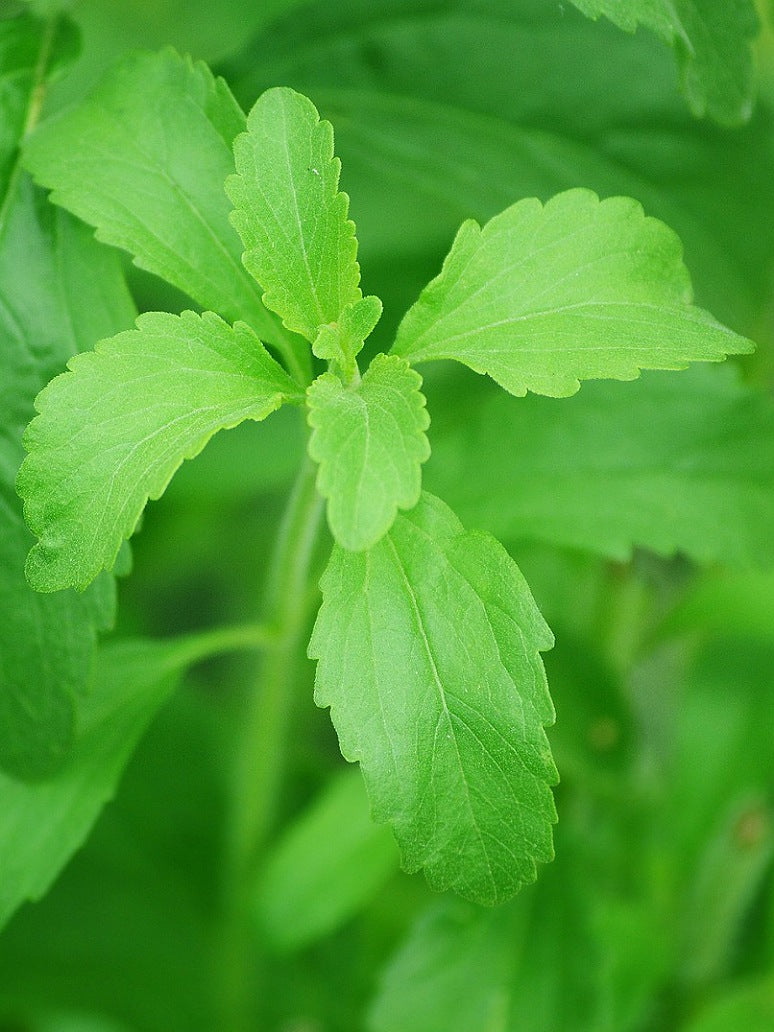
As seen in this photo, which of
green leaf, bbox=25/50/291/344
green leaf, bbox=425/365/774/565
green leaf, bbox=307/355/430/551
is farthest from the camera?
green leaf, bbox=425/365/774/565

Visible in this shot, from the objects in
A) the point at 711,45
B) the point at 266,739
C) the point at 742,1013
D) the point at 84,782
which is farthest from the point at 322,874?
the point at 711,45

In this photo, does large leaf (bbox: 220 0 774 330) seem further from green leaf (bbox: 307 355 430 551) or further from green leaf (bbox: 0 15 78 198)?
green leaf (bbox: 307 355 430 551)

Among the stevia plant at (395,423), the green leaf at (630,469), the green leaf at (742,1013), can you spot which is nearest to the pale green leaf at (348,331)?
the stevia plant at (395,423)

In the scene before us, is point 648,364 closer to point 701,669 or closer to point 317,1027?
point 701,669

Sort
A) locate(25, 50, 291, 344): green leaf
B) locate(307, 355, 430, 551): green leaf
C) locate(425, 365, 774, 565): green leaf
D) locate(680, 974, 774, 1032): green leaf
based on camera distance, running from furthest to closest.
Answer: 1. locate(680, 974, 774, 1032): green leaf
2. locate(425, 365, 774, 565): green leaf
3. locate(25, 50, 291, 344): green leaf
4. locate(307, 355, 430, 551): green leaf

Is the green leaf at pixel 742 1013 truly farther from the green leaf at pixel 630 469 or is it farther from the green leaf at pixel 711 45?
the green leaf at pixel 711 45

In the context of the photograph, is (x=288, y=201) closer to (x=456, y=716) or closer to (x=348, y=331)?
(x=348, y=331)

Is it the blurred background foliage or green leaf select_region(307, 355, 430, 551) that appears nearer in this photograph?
green leaf select_region(307, 355, 430, 551)

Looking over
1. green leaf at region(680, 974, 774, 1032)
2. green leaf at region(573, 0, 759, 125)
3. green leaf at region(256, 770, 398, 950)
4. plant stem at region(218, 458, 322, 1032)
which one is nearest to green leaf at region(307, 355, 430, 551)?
plant stem at region(218, 458, 322, 1032)
